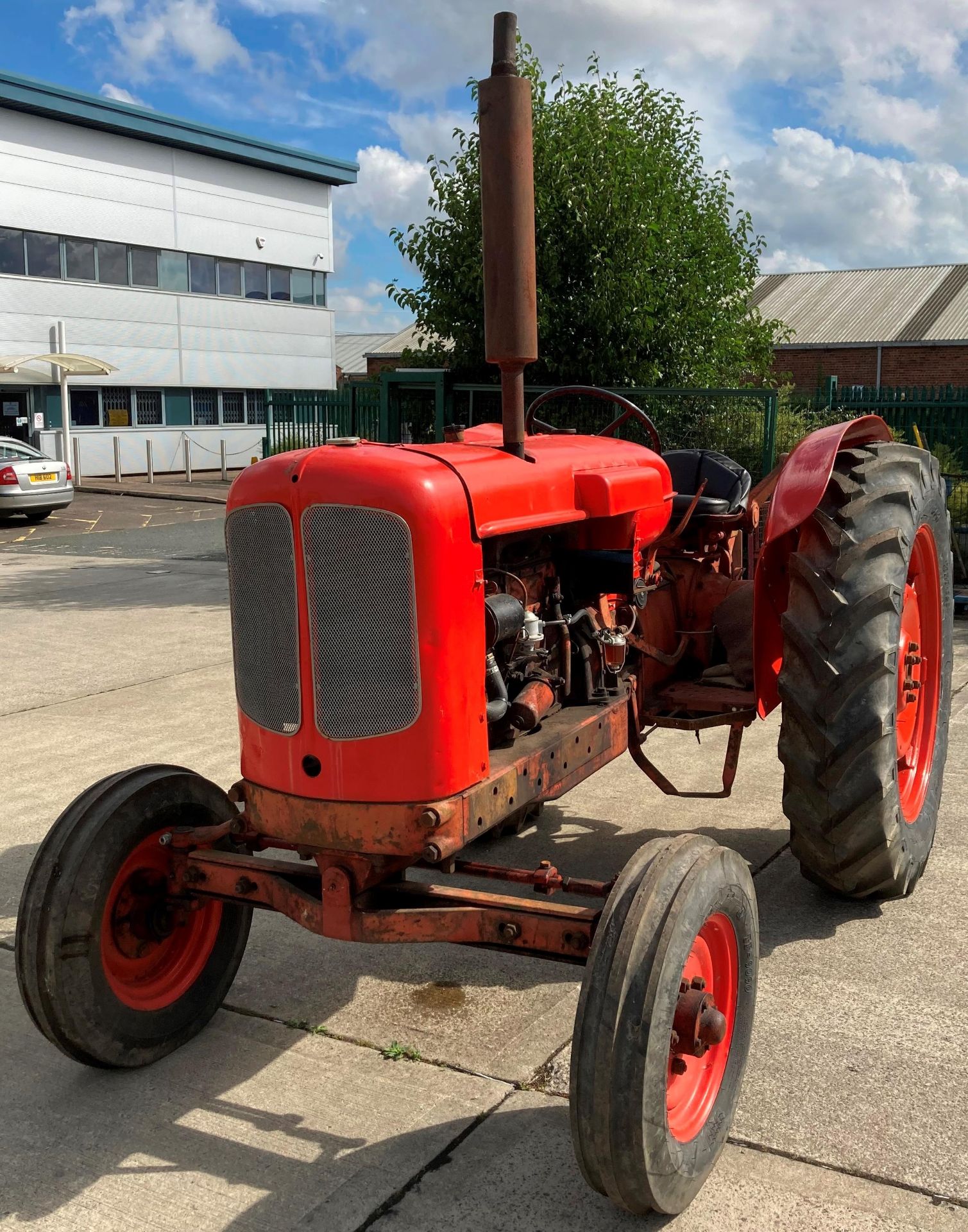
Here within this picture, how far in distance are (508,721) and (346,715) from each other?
0.56 meters

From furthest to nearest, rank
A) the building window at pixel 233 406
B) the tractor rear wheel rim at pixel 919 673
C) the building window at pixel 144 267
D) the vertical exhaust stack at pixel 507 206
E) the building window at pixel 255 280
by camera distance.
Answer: the building window at pixel 255 280
the building window at pixel 233 406
the building window at pixel 144 267
the tractor rear wheel rim at pixel 919 673
the vertical exhaust stack at pixel 507 206

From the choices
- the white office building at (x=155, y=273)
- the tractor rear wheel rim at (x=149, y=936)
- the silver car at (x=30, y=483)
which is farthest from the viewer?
the white office building at (x=155, y=273)

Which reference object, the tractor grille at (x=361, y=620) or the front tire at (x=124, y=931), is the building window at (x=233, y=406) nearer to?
the front tire at (x=124, y=931)

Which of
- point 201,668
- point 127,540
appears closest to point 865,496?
point 201,668

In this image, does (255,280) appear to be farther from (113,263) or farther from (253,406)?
(113,263)

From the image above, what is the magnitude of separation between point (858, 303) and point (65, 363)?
64.4 feet

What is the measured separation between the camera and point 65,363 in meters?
24.7

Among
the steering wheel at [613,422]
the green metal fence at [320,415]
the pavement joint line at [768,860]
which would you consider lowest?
the pavement joint line at [768,860]

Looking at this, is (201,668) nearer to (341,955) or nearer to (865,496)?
(341,955)

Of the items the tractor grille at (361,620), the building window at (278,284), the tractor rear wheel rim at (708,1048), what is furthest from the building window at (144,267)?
the tractor rear wheel rim at (708,1048)

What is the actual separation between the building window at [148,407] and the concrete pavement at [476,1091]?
2499cm

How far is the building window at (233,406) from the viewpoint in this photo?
30.6 m

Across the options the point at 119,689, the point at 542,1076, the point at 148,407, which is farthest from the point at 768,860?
the point at 148,407

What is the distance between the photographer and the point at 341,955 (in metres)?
3.83
